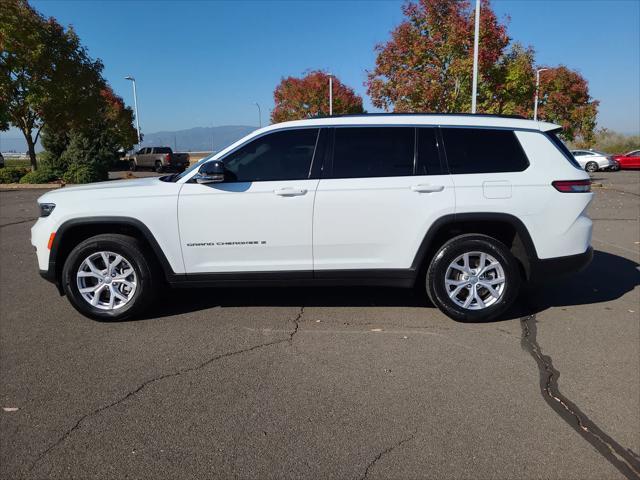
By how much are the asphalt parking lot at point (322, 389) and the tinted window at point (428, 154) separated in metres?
1.39

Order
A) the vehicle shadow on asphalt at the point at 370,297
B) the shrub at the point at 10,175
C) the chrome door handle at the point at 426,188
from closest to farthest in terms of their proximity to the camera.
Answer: the chrome door handle at the point at 426,188 → the vehicle shadow on asphalt at the point at 370,297 → the shrub at the point at 10,175

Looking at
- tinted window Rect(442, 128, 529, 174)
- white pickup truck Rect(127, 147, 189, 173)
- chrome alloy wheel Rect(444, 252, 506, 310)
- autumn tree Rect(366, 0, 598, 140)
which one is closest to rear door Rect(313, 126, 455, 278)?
tinted window Rect(442, 128, 529, 174)

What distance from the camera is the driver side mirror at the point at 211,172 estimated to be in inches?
160

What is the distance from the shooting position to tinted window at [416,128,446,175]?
4254 mm

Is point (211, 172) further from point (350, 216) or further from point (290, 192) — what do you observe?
point (350, 216)

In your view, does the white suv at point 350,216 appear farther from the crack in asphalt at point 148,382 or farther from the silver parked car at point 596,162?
the silver parked car at point 596,162

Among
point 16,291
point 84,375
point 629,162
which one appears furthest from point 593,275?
point 629,162

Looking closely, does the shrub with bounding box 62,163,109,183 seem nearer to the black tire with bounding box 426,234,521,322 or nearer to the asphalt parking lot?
the asphalt parking lot

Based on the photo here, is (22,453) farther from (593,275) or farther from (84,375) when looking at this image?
(593,275)

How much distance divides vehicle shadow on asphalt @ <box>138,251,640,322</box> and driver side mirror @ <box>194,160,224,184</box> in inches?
55.2

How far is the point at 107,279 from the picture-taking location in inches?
173

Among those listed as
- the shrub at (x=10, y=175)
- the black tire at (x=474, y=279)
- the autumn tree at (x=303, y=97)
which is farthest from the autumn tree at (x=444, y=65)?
the autumn tree at (x=303, y=97)

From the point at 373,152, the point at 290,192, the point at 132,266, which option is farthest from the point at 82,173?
the point at 373,152

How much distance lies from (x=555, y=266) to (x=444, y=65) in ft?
50.9
